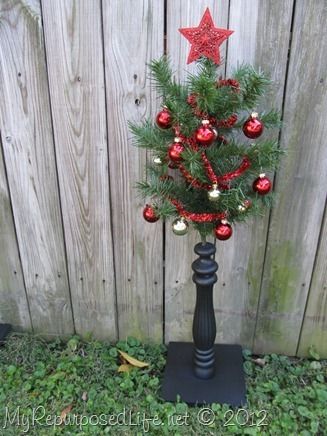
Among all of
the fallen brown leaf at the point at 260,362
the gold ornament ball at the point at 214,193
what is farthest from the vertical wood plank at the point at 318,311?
the gold ornament ball at the point at 214,193

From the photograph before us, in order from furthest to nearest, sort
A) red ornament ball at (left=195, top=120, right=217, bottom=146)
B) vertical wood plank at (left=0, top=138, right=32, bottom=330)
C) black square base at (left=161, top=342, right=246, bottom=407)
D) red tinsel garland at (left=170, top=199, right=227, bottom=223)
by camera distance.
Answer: vertical wood plank at (left=0, top=138, right=32, bottom=330), black square base at (left=161, top=342, right=246, bottom=407), red tinsel garland at (left=170, top=199, right=227, bottom=223), red ornament ball at (left=195, top=120, right=217, bottom=146)

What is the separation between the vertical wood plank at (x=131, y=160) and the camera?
1603 millimetres

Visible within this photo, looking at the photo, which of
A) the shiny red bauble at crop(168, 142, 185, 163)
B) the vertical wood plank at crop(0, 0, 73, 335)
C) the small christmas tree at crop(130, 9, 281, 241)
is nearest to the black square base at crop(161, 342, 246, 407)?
the vertical wood plank at crop(0, 0, 73, 335)

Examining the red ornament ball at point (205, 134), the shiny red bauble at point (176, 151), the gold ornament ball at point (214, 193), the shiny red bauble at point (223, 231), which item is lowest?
the shiny red bauble at point (223, 231)

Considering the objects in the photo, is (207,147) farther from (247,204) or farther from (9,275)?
(9,275)

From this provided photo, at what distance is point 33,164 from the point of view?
1.88 metres

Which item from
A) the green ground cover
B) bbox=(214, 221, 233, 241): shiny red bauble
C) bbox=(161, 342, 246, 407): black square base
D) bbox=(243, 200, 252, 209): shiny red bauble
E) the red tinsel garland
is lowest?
the green ground cover

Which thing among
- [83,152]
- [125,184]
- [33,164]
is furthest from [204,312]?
[33,164]

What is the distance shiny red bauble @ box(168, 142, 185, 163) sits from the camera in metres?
1.37

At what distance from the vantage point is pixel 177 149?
1.37m

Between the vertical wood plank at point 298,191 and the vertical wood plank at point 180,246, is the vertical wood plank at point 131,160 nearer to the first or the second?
the vertical wood plank at point 180,246

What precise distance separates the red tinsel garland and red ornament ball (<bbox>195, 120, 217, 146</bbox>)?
0.29m

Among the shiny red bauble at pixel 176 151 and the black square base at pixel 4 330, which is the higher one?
the shiny red bauble at pixel 176 151

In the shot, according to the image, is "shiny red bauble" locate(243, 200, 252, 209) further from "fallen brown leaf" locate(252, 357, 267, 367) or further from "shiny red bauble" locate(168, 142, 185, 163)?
"fallen brown leaf" locate(252, 357, 267, 367)
